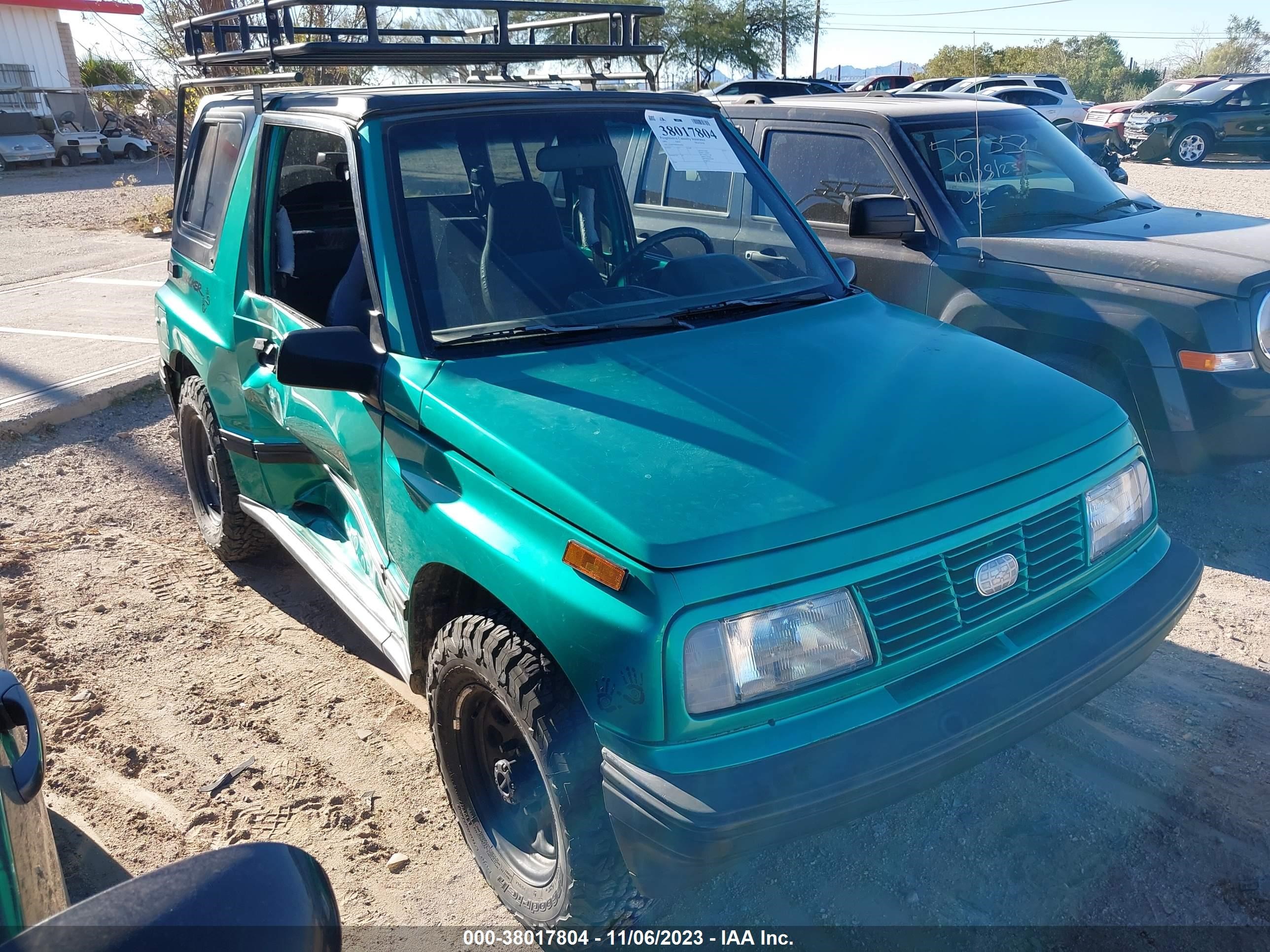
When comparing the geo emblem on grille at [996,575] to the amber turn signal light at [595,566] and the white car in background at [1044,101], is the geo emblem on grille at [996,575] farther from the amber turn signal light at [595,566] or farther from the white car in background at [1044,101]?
the white car in background at [1044,101]

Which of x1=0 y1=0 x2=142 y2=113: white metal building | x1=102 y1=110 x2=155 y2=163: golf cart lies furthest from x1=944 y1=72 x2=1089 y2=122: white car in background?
x1=0 y1=0 x2=142 y2=113: white metal building

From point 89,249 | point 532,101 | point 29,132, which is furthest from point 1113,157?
point 29,132

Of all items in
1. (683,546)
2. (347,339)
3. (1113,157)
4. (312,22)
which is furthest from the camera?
(1113,157)

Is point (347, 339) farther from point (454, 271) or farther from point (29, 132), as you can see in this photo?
point (29, 132)

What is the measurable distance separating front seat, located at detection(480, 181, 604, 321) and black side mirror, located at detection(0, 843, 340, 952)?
1.86 m

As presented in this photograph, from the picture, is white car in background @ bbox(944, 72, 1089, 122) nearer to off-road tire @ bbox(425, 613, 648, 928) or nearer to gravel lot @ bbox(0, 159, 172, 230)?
gravel lot @ bbox(0, 159, 172, 230)

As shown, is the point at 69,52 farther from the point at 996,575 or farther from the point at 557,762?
the point at 996,575

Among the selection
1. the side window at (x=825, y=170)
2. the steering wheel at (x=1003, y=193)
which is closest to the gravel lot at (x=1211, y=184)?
the steering wheel at (x=1003, y=193)

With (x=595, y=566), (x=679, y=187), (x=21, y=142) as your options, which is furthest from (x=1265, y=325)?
(x=21, y=142)

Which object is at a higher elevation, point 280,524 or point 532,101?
point 532,101

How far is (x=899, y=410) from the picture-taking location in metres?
2.52

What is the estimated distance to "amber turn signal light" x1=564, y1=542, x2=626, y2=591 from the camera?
6.61 feet

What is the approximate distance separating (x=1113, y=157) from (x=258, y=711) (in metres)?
11.4

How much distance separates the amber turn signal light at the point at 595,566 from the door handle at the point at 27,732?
3.31 feet
